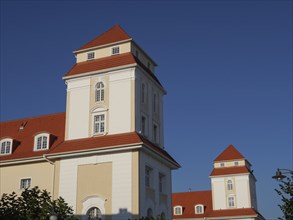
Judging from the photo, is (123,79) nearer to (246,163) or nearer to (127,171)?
(127,171)

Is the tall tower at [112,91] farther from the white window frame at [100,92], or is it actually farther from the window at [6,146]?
the window at [6,146]

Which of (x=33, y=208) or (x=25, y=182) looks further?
(x=25, y=182)

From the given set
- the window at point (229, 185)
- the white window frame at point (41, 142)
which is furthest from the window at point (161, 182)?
the window at point (229, 185)

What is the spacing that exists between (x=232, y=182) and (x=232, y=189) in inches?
40.5

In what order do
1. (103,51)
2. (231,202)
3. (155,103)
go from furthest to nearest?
1. (231,202)
2. (155,103)
3. (103,51)

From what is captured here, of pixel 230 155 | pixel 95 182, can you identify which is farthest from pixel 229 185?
pixel 95 182

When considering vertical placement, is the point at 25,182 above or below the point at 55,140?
below

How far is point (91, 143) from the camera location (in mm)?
33906

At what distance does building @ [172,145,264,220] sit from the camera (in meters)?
63.8

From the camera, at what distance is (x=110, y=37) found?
38281mm

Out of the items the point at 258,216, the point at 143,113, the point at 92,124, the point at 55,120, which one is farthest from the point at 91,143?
the point at 258,216

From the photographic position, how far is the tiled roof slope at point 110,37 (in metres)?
37.5

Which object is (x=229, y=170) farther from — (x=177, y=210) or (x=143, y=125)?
(x=143, y=125)

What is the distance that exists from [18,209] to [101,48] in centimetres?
1738
